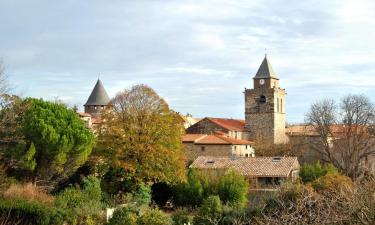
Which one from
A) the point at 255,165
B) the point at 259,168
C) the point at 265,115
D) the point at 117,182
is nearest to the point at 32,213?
the point at 117,182

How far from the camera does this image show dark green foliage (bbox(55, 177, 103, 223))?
23.8m

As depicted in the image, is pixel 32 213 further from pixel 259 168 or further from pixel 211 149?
pixel 211 149

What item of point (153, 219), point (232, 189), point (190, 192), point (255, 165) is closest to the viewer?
point (153, 219)

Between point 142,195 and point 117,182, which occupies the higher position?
point 117,182

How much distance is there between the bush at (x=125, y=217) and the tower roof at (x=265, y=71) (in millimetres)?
47558

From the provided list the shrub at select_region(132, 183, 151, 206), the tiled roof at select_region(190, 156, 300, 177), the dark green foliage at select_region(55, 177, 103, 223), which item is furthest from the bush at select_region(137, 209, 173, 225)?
the tiled roof at select_region(190, 156, 300, 177)

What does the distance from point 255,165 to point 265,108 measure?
93.0ft

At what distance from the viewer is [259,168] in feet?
127

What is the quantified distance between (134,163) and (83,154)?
3.09 meters

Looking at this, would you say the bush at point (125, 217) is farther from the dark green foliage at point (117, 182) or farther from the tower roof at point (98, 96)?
the tower roof at point (98, 96)

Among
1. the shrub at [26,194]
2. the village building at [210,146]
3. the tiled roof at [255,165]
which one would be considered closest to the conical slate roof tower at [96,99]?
the village building at [210,146]

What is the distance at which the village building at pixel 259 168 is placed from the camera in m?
36.8

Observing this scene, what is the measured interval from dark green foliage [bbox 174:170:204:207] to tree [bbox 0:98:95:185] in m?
6.36

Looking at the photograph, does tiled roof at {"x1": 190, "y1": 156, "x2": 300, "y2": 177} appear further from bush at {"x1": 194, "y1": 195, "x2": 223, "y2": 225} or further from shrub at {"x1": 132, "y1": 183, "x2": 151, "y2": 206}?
bush at {"x1": 194, "y1": 195, "x2": 223, "y2": 225}
